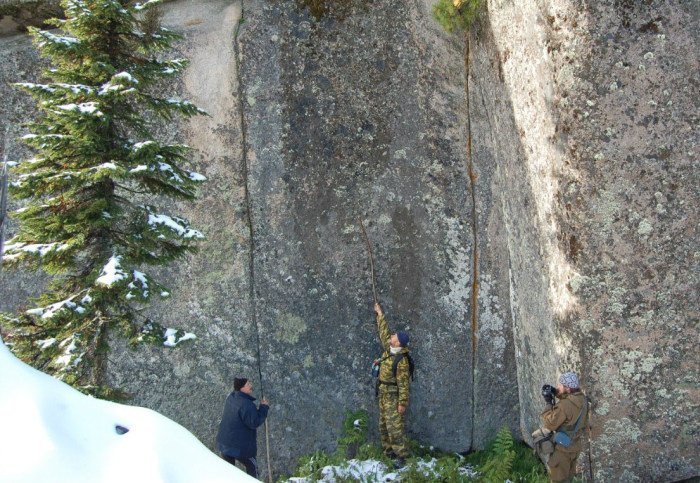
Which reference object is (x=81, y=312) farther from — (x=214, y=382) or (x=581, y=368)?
(x=581, y=368)

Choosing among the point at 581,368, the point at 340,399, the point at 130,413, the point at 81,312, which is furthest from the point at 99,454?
the point at 340,399

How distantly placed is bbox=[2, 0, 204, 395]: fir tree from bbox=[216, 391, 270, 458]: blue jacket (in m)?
1.17

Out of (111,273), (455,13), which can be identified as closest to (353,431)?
(111,273)

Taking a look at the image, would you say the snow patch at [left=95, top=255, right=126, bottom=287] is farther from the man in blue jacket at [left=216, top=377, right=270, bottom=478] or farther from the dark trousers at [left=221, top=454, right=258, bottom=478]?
the dark trousers at [left=221, top=454, right=258, bottom=478]

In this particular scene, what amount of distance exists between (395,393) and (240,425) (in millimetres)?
1871

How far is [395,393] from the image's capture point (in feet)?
29.1

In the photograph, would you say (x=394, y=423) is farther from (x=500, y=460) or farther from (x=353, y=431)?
(x=500, y=460)

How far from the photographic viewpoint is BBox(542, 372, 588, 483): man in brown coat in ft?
23.0

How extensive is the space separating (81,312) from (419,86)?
15.7 ft

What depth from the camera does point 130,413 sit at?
3.34 meters

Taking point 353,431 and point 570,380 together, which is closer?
point 570,380

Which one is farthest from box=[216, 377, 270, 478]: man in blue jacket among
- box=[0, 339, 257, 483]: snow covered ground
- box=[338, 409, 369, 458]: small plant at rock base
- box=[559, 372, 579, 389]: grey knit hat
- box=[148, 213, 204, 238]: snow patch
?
box=[0, 339, 257, 483]: snow covered ground

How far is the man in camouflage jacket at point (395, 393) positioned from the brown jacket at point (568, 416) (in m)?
2.04

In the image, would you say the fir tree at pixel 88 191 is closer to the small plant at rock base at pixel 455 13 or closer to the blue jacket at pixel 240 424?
the blue jacket at pixel 240 424
